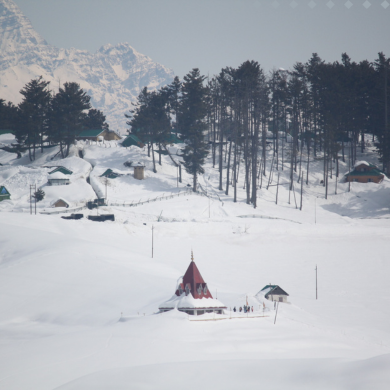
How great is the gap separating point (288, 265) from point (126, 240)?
2008 centimetres

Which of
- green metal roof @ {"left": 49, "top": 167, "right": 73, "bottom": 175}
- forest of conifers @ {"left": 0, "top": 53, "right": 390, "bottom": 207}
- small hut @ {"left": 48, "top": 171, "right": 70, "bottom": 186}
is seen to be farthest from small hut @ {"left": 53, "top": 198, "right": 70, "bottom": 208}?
forest of conifers @ {"left": 0, "top": 53, "right": 390, "bottom": 207}

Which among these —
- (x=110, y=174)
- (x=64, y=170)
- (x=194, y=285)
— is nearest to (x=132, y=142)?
(x=110, y=174)

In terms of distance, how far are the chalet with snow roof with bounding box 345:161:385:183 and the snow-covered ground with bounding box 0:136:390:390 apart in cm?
188

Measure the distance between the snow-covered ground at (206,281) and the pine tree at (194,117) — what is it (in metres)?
5.70

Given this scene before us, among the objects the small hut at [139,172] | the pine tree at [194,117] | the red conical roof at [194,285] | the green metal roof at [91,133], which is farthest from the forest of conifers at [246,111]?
the red conical roof at [194,285]

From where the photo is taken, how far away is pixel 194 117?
8300 cm

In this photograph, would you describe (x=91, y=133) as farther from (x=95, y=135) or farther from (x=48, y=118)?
(x=48, y=118)

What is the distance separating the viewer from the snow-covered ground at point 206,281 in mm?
26125

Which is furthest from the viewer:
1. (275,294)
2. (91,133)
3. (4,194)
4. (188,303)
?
(91,133)

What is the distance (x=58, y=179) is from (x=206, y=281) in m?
34.0

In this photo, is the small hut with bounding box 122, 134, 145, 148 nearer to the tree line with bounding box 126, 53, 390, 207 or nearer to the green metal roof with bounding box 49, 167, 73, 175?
the tree line with bounding box 126, 53, 390, 207

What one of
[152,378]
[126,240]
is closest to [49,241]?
[126,240]

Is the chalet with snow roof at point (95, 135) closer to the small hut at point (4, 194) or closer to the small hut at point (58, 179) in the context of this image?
the small hut at point (58, 179)

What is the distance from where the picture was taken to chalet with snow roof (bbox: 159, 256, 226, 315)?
38281mm
